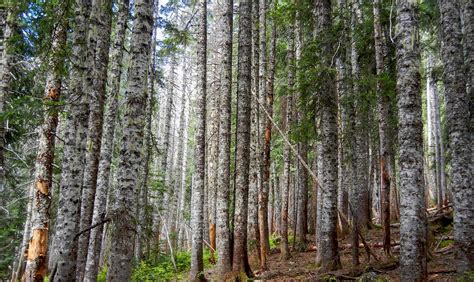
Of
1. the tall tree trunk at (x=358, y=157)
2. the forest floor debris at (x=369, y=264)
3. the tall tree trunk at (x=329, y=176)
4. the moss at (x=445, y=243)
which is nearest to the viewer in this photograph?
the forest floor debris at (x=369, y=264)

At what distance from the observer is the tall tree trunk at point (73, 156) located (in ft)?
20.9

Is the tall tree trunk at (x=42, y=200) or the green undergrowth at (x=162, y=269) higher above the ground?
the tall tree trunk at (x=42, y=200)

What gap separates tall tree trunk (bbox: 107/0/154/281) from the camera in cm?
501

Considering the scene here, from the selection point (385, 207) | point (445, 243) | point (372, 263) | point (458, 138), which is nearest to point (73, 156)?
point (372, 263)

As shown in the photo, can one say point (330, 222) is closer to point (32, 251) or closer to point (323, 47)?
point (323, 47)

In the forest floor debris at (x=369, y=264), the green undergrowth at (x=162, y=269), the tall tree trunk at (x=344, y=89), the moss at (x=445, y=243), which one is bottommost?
the green undergrowth at (x=162, y=269)

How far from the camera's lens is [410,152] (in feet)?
19.7

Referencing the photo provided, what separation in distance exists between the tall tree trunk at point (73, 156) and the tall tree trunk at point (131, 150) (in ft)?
5.02

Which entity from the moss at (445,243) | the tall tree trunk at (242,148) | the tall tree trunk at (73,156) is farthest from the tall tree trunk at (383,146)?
the tall tree trunk at (73,156)

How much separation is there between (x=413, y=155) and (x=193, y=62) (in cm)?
2562

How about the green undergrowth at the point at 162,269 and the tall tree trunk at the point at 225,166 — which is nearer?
the tall tree trunk at the point at 225,166

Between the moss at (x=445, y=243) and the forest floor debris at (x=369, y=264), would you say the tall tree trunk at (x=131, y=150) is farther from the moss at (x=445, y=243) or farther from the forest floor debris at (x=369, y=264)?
the moss at (x=445, y=243)

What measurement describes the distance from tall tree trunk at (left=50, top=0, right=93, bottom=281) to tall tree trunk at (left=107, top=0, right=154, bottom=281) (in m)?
1.53

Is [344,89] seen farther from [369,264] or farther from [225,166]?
[369,264]
